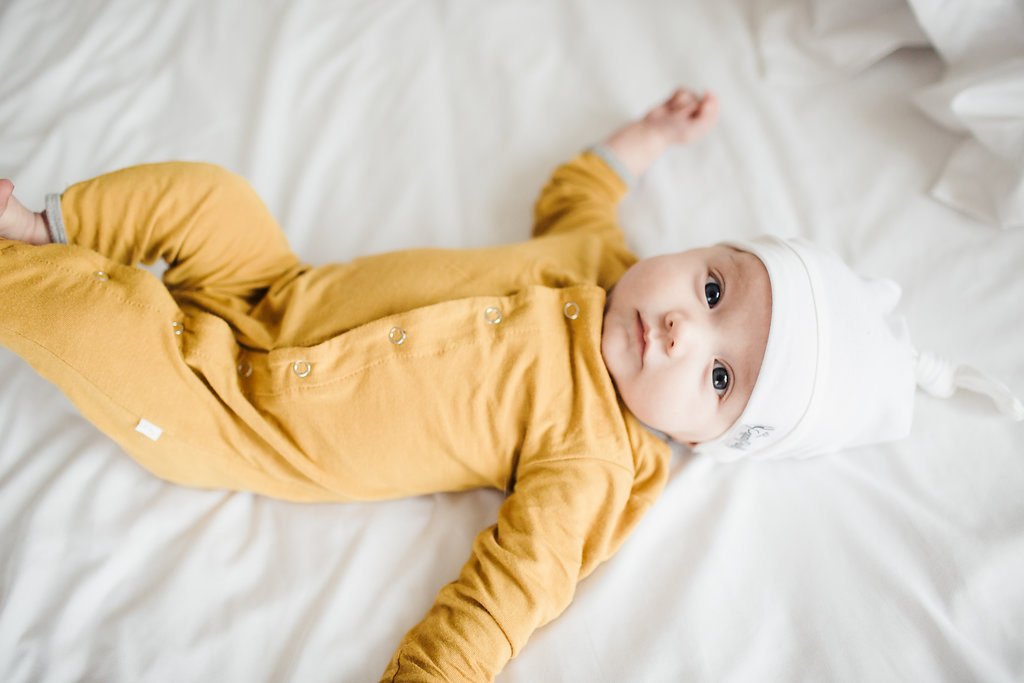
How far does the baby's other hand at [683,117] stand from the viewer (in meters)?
1.41

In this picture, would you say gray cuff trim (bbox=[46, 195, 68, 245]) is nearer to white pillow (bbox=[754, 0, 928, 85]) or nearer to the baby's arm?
the baby's arm

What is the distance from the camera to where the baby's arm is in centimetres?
140

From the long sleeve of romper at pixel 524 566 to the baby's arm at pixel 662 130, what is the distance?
0.65m

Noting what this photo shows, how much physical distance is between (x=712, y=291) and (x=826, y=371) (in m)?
0.20

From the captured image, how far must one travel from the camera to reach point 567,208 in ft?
4.42

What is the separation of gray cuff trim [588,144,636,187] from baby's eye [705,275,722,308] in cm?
38

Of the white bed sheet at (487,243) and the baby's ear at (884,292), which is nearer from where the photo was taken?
the white bed sheet at (487,243)

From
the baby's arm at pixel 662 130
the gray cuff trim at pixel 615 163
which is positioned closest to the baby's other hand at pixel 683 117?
the baby's arm at pixel 662 130

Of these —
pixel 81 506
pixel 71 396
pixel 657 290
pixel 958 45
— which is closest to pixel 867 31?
pixel 958 45

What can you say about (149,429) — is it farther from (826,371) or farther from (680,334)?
(826,371)

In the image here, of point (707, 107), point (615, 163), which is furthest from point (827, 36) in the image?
point (615, 163)

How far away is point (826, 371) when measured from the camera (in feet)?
3.34

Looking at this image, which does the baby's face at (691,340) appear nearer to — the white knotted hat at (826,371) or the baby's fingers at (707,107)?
the white knotted hat at (826,371)

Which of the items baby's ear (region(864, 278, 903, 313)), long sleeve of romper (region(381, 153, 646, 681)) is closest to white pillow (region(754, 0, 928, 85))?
baby's ear (region(864, 278, 903, 313))
